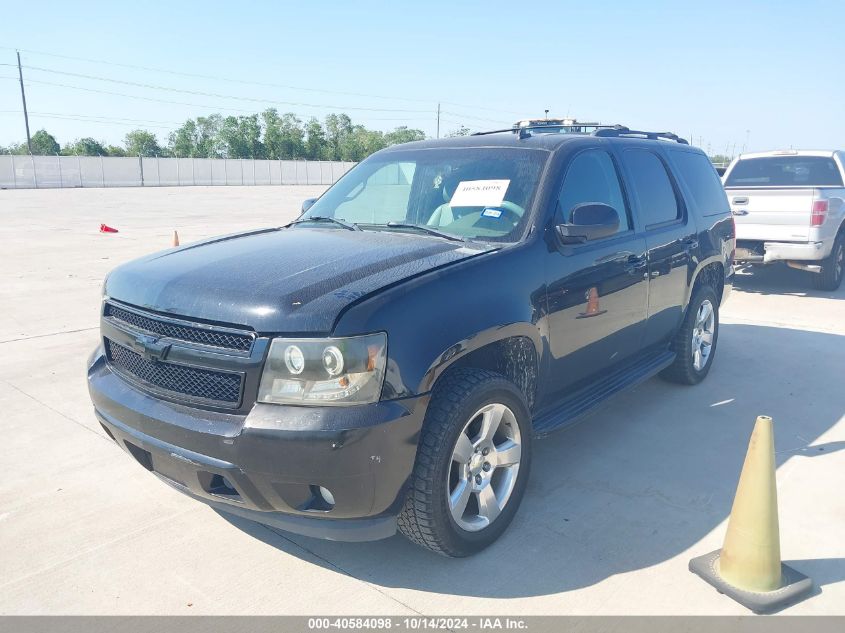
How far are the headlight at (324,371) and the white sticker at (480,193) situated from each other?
146cm

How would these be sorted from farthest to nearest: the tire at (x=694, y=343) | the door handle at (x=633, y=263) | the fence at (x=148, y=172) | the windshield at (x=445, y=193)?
the fence at (x=148, y=172), the tire at (x=694, y=343), the door handle at (x=633, y=263), the windshield at (x=445, y=193)

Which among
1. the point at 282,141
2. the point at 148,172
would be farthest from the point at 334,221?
the point at 282,141

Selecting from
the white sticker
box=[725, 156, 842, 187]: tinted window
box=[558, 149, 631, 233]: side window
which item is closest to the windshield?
the white sticker

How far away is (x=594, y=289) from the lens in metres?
3.94

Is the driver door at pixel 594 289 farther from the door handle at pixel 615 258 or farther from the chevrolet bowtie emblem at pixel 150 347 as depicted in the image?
the chevrolet bowtie emblem at pixel 150 347

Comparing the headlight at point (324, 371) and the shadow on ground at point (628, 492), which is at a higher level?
the headlight at point (324, 371)

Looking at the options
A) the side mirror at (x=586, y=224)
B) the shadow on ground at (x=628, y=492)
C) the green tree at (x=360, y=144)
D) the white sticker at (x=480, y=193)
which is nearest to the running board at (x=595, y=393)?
the shadow on ground at (x=628, y=492)

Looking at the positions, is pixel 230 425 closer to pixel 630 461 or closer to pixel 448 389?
pixel 448 389

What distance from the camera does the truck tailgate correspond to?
9250 millimetres

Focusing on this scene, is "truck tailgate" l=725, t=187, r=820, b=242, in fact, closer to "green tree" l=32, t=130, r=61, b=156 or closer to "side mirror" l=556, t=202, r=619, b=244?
"side mirror" l=556, t=202, r=619, b=244

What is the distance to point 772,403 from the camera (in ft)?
17.2

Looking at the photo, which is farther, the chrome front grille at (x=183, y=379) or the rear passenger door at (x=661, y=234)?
the rear passenger door at (x=661, y=234)

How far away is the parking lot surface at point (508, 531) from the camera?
9.47ft

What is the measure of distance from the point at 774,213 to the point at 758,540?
7.79 meters
